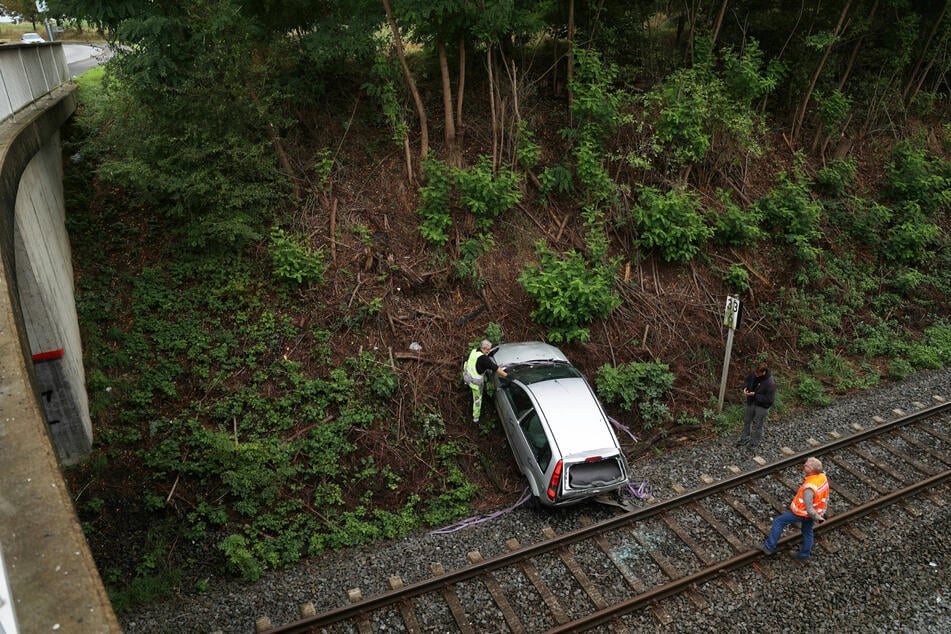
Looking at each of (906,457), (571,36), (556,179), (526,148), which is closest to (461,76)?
(526,148)

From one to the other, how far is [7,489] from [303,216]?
8.76m

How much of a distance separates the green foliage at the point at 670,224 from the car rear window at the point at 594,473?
5813mm

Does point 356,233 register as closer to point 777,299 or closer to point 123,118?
point 123,118

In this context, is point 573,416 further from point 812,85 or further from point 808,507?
point 812,85

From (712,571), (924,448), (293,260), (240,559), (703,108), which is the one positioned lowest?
(924,448)

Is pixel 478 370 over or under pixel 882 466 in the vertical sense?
over

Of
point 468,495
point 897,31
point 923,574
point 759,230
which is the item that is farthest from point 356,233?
point 897,31

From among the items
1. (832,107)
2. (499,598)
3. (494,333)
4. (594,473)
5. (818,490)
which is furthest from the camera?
(832,107)

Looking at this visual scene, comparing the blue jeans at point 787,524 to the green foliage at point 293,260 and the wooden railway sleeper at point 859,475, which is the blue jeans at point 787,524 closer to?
the wooden railway sleeper at point 859,475

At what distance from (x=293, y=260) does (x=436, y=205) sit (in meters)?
3.19

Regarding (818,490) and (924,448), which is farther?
(924,448)

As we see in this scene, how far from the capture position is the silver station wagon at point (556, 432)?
898 cm

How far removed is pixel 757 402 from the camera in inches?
420

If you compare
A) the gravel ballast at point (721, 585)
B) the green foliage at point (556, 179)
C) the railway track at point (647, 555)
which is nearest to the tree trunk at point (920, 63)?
the green foliage at point (556, 179)
